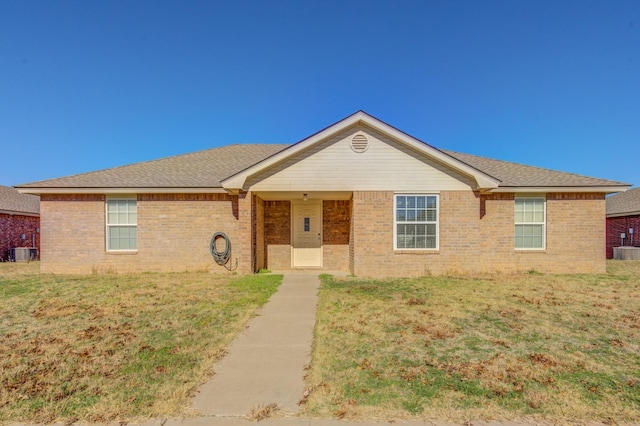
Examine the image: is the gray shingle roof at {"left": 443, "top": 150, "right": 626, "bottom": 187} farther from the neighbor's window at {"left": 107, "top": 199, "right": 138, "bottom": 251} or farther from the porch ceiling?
the neighbor's window at {"left": 107, "top": 199, "right": 138, "bottom": 251}

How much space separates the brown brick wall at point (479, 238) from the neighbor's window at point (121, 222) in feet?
25.3

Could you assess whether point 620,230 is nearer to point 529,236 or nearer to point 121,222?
point 529,236

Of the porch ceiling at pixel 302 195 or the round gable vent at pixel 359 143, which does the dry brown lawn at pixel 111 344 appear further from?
the round gable vent at pixel 359 143

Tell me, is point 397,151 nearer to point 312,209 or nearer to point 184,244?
point 312,209

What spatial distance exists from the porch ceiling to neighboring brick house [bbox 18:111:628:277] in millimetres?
38

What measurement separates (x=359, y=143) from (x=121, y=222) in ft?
28.7

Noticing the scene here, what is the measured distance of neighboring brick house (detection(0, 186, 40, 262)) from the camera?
58.7 feet

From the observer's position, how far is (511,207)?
1171 cm

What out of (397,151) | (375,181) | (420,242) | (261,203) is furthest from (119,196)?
(420,242)

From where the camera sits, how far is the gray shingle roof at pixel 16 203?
60.8 feet

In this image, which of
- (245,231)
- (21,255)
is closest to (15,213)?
(21,255)

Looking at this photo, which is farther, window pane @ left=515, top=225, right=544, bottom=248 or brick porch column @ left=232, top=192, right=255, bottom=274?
window pane @ left=515, top=225, right=544, bottom=248

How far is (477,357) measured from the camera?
14.3 ft

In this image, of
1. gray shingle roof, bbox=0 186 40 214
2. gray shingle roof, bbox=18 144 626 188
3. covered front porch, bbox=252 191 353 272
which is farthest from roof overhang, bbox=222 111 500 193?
gray shingle roof, bbox=0 186 40 214
